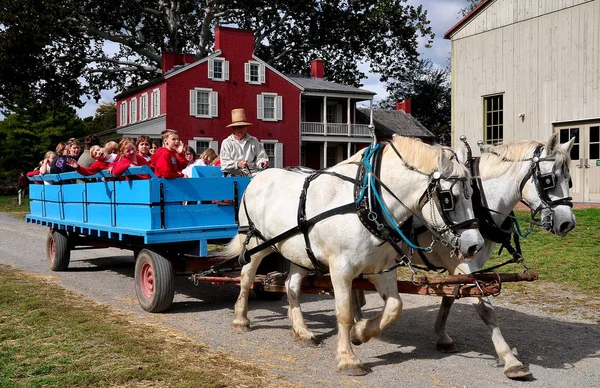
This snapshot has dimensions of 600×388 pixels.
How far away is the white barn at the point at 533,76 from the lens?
1672 cm

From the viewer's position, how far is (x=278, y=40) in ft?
122

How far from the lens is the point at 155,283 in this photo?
6871 mm

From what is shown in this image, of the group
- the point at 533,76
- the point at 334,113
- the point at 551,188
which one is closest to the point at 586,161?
the point at 533,76

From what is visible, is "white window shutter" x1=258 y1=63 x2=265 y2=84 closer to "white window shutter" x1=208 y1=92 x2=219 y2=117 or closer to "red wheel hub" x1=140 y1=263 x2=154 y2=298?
"white window shutter" x1=208 y1=92 x2=219 y2=117

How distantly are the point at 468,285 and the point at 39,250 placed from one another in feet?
35.0

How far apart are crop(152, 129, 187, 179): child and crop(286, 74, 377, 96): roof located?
30949 millimetres

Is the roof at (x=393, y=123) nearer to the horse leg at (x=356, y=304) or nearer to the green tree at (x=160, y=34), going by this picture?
the green tree at (x=160, y=34)

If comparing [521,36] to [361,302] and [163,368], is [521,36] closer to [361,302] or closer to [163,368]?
[361,302]

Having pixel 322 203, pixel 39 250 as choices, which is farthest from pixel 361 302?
pixel 39 250

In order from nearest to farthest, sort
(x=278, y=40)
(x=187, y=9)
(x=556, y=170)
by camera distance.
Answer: (x=556, y=170)
(x=187, y=9)
(x=278, y=40)

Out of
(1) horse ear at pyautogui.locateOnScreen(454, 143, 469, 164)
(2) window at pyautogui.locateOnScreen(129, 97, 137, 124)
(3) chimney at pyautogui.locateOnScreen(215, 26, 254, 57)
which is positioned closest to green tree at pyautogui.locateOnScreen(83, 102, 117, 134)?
(2) window at pyautogui.locateOnScreen(129, 97, 137, 124)

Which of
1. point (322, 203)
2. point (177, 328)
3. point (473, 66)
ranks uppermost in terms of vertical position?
point (473, 66)

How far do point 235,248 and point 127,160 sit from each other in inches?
74.7

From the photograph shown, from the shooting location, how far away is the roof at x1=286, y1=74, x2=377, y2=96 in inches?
1502
